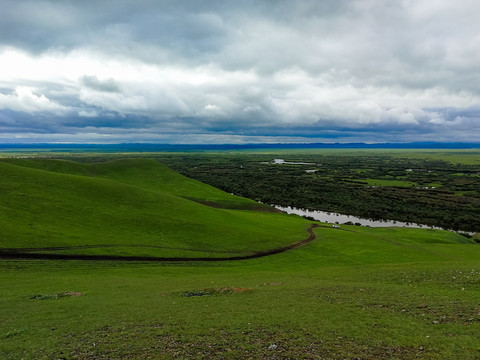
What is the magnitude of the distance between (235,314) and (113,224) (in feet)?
142

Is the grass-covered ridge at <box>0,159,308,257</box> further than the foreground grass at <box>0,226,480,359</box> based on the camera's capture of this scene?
Yes

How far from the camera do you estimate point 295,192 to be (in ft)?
539

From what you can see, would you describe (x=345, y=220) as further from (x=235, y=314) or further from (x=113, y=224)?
(x=235, y=314)

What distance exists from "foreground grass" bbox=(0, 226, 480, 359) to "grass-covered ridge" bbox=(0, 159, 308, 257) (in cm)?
733

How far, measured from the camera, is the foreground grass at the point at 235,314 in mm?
14625

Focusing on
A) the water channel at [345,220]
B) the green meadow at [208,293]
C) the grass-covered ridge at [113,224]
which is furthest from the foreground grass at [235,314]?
the water channel at [345,220]

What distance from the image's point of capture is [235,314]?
19.8m

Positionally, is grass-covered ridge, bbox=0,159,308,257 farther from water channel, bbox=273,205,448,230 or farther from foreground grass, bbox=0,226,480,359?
water channel, bbox=273,205,448,230

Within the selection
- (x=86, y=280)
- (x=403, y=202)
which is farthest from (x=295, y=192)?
(x=86, y=280)

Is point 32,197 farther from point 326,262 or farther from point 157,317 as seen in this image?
point 326,262

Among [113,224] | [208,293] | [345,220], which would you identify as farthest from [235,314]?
[345,220]

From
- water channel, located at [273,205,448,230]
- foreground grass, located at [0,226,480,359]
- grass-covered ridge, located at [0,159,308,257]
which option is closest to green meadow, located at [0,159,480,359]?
foreground grass, located at [0,226,480,359]

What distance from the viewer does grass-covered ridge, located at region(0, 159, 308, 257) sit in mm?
43438

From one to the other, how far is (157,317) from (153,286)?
1081cm
